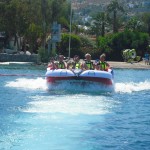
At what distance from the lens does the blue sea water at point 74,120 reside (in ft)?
35.1

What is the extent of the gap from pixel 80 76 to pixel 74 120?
787cm

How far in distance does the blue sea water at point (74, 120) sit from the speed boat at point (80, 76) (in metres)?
0.36

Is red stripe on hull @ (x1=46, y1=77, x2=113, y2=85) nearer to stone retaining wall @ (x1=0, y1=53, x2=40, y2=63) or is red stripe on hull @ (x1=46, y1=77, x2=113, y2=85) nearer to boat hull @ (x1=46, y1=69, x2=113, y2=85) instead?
boat hull @ (x1=46, y1=69, x2=113, y2=85)

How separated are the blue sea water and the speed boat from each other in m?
0.36

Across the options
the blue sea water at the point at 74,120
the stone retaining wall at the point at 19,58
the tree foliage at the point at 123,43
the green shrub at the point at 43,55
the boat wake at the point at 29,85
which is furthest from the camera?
the tree foliage at the point at 123,43

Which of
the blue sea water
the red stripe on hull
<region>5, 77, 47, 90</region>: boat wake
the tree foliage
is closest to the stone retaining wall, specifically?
the tree foliage

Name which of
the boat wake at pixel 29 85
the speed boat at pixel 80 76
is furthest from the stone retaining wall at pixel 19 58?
the speed boat at pixel 80 76

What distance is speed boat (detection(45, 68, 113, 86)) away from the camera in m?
21.1

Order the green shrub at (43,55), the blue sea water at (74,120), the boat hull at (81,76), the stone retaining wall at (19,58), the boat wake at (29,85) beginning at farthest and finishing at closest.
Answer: the stone retaining wall at (19,58) < the green shrub at (43,55) < the boat wake at (29,85) < the boat hull at (81,76) < the blue sea water at (74,120)

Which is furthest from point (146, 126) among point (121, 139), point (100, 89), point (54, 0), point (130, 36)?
point (130, 36)

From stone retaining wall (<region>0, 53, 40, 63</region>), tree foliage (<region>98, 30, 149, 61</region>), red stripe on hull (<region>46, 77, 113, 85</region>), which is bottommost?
stone retaining wall (<region>0, 53, 40, 63</region>)

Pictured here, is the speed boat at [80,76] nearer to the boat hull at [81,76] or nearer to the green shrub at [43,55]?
the boat hull at [81,76]

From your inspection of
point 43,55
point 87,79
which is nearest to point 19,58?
point 43,55

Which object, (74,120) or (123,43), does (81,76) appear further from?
(123,43)
